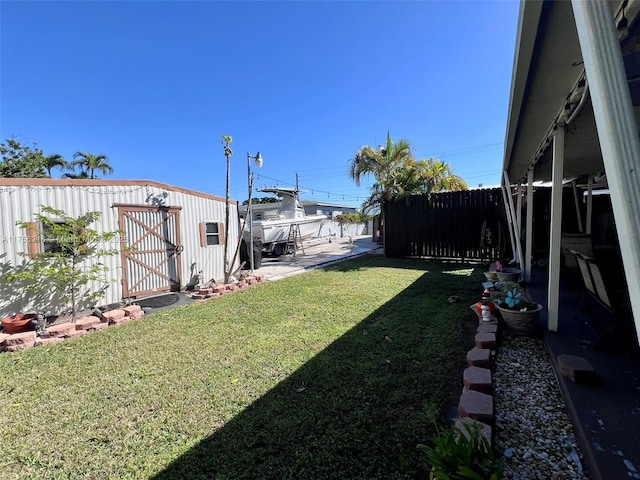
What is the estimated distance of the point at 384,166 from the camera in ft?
33.7

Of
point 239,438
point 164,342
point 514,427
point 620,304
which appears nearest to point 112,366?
point 164,342

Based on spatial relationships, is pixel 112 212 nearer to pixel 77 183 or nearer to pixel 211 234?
pixel 77 183

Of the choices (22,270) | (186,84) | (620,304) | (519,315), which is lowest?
(519,315)

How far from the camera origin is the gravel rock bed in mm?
1455

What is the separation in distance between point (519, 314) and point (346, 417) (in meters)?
2.24

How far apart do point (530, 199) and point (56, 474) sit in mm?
6276

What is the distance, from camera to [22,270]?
4262 mm

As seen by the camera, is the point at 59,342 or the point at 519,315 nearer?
the point at 519,315

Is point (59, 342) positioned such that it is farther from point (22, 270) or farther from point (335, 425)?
point (335, 425)

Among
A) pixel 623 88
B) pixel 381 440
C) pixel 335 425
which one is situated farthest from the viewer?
pixel 335 425

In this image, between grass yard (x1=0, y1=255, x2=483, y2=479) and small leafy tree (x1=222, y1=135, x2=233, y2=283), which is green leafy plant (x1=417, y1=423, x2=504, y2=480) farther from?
small leafy tree (x1=222, y1=135, x2=233, y2=283)

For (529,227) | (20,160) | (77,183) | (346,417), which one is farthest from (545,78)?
(20,160)

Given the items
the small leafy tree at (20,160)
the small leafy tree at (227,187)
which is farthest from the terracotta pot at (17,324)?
the small leafy tree at (20,160)

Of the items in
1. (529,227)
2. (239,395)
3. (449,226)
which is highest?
(449,226)
